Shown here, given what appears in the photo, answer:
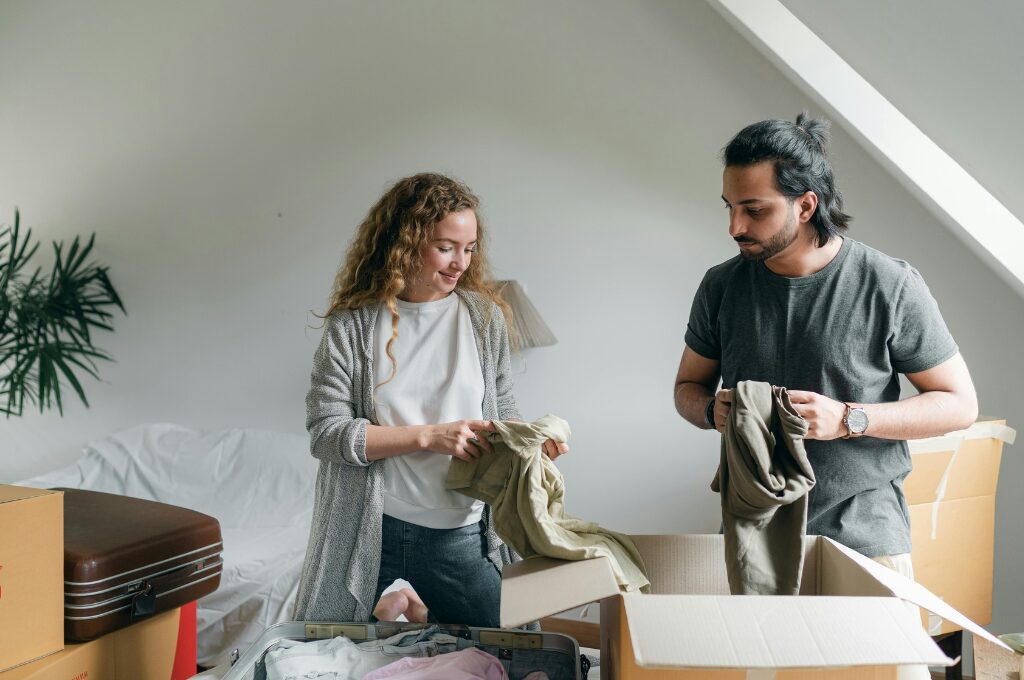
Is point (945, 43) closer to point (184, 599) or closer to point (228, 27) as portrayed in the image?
point (184, 599)

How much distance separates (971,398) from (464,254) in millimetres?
944

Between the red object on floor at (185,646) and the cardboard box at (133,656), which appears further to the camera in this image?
the red object on floor at (185,646)

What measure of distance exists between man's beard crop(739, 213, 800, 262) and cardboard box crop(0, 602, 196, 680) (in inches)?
57.8

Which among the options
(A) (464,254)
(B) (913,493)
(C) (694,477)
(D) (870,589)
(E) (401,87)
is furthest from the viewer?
(E) (401,87)

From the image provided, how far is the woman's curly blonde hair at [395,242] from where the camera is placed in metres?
1.69

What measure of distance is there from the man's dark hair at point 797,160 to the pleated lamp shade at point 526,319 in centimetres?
194

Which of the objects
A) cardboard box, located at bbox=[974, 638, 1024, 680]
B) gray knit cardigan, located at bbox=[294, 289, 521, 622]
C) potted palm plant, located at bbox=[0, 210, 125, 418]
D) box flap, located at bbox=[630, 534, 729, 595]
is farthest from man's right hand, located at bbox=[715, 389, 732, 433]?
potted palm plant, located at bbox=[0, 210, 125, 418]

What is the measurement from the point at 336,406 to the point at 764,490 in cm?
81

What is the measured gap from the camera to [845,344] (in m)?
1.46

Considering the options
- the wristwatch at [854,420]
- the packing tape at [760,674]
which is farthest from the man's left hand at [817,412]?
the packing tape at [760,674]

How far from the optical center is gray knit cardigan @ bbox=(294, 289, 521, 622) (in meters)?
1.59

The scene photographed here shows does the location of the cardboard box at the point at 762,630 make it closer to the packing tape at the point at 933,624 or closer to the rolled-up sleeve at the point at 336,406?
the rolled-up sleeve at the point at 336,406

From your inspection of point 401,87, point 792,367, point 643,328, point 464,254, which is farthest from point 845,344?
point 401,87

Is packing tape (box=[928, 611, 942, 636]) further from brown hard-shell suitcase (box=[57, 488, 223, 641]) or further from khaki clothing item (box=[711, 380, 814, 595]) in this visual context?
brown hard-shell suitcase (box=[57, 488, 223, 641])
